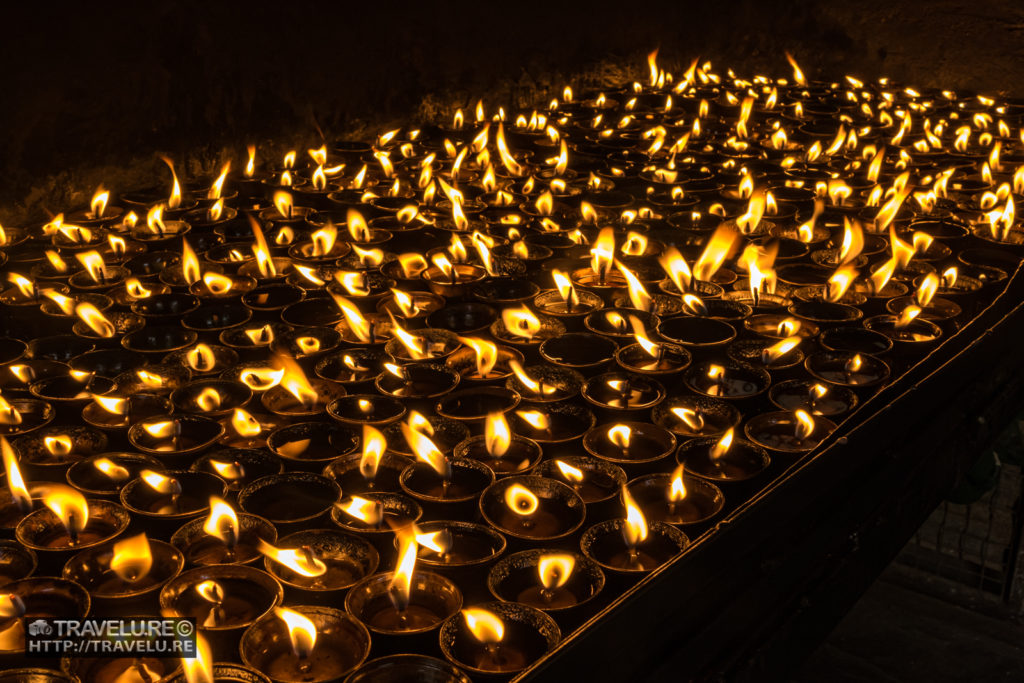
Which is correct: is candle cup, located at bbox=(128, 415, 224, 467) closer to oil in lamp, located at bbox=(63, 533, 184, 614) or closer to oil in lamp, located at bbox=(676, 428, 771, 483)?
oil in lamp, located at bbox=(63, 533, 184, 614)

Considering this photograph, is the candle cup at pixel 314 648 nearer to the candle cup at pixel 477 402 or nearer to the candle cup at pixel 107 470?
the candle cup at pixel 107 470

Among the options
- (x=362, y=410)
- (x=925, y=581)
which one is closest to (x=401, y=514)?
(x=362, y=410)

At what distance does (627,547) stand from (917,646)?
6146 mm

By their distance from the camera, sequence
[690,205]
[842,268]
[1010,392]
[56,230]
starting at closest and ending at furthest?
[1010,392] < [842,268] < [56,230] < [690,205]

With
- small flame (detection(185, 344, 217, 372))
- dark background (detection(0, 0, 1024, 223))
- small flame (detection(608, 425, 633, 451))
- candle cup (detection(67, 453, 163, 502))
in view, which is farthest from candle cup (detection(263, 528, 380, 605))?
dark background (detection(0, 0, 1024, 223))

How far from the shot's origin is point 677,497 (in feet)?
6.82

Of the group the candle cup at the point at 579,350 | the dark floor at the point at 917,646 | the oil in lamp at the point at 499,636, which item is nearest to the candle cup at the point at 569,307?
the candle cup at the point at 579,350

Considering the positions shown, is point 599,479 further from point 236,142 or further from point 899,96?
point 899,96

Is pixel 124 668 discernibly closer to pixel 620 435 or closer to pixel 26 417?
pixel 26 417

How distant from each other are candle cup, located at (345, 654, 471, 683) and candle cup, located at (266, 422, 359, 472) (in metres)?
0.72

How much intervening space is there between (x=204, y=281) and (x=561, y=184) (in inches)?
70.0

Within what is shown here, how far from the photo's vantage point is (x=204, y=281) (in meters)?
3.24

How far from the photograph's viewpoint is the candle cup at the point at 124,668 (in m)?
1.60

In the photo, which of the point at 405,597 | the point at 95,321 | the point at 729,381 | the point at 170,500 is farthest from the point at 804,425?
the point at 95,321
